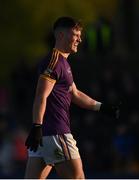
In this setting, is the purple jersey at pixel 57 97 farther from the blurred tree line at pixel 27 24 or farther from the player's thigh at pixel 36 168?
the blurred tree line at pixel 27 24

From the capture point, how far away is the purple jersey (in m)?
8.84

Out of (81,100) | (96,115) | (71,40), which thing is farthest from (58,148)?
(96,115)

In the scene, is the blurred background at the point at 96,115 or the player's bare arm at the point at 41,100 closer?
the player's bare arm at the point at 41,100

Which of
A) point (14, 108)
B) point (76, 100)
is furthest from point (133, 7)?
point (76, 100)

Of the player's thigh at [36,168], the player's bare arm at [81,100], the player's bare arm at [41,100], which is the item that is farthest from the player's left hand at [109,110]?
the player's bare arm at [41,100]

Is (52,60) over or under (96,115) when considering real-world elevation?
over

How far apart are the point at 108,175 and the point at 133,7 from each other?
40.0 ft

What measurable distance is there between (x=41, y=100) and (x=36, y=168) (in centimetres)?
67

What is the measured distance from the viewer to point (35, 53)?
23000 millimetres

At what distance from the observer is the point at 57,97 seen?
29.2 feet

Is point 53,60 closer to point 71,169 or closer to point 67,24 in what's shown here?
point 67,24

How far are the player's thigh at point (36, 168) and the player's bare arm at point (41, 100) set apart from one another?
1.53 feet

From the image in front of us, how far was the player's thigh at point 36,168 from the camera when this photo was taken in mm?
9016

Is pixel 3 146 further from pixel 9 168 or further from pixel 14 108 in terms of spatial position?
pixel 14 108
